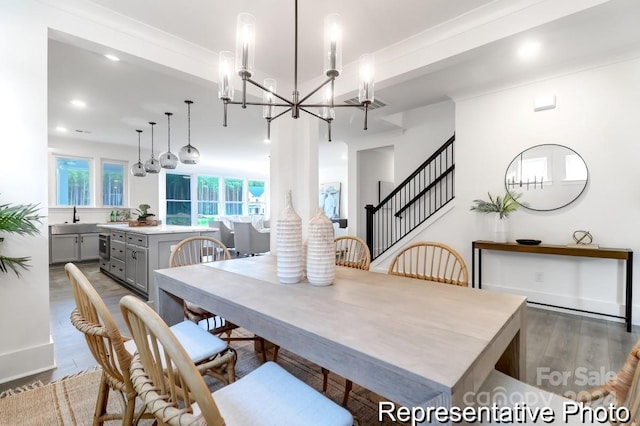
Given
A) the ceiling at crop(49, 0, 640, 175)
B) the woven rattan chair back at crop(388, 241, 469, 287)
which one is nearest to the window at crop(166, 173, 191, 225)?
the ceiling at crop(49, 0, 640, 175)

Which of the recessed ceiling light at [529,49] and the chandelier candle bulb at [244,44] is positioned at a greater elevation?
the recessed ceiling light at [529,49]

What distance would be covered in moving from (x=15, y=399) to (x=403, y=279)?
2.40 m

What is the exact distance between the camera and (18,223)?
72.7 inches

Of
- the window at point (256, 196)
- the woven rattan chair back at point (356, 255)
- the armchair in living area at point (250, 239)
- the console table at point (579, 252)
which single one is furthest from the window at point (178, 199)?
the console table at point (579, 252)

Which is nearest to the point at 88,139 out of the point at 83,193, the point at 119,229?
the point at 83,193

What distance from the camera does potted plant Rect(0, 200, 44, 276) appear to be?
5.95ft

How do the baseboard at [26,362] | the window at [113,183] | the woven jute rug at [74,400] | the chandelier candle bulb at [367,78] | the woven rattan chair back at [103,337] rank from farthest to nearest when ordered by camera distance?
the window at [113,183]
the baseboard at [26,362]
the chandelier candle bulb at [367,78]
the woven jute rug at [74,400]
the woven rattan chair back at [103,337]

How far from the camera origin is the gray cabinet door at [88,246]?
6.14 meters

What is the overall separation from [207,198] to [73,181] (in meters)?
3.85

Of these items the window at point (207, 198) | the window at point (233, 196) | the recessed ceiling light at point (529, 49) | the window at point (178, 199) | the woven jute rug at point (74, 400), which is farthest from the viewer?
the window at point (233, 196)

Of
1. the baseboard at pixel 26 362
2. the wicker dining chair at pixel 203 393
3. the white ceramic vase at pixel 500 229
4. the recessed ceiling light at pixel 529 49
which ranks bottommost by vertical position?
the baseboard at pixel 26 362

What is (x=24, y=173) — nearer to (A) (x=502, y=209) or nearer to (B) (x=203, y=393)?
(B) (x=203, y=393)

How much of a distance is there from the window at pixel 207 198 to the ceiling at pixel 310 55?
4689 mm

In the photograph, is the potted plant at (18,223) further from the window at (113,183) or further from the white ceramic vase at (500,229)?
the window at (113,183)
